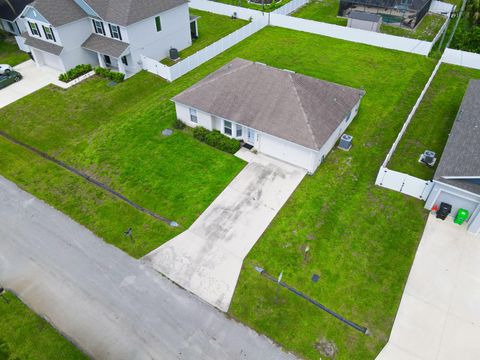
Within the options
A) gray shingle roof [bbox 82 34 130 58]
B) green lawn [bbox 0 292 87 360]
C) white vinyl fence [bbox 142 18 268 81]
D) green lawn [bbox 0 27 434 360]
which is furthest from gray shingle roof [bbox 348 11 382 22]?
green lawn [bbox 0 292 87 360]

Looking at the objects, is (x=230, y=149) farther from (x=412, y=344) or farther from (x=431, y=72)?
(x=431, y=72)

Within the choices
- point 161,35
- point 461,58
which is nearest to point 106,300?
point 161,35

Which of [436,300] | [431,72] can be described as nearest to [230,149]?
[436,300]

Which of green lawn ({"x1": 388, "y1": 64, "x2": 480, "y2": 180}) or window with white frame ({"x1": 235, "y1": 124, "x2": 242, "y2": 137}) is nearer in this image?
green lawn ({"x1": 388, "y1": 64, "x2": 480, "y2": 180})

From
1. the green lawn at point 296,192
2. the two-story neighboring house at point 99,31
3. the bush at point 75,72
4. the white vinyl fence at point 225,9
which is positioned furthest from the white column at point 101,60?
the white vinyl fence at point 225,9

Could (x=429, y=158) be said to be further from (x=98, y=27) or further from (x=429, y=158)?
(x=98, y=27)

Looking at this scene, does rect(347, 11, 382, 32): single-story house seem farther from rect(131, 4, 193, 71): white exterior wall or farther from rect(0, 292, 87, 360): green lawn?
rect(0, 292, 87, 360): green lawn
